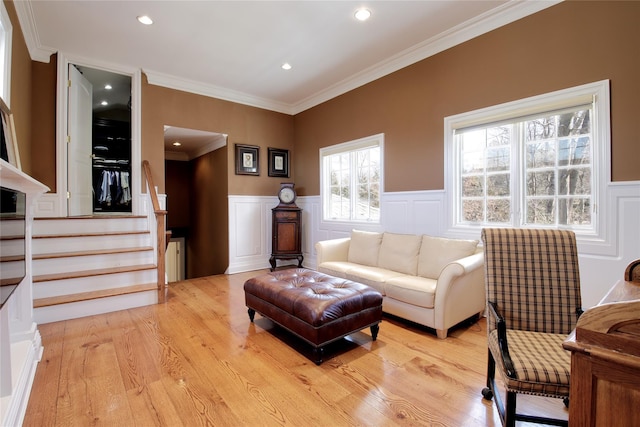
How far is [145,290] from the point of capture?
3.35 meters

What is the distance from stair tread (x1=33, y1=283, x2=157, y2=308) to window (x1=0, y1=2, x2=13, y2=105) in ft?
6.06

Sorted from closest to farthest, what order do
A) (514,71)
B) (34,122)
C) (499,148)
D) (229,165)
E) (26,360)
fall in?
1. (26,360)
2. (514,71)
3. (499,148)
4. (34,122)
5. (229,165)

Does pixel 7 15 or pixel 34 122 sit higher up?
pixel 7 15

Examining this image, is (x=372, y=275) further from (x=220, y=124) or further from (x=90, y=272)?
(x=220, y=124)

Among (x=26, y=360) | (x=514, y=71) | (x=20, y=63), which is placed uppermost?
(x=20, y=63)

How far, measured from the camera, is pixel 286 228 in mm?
4980

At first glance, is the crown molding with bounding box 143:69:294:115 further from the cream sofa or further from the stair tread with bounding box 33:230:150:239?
the cream sofa

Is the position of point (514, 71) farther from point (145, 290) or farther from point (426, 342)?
point (145, 290)

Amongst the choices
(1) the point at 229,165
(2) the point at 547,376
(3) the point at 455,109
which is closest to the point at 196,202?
(1) the point at 229,165

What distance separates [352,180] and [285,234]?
1.44 meters

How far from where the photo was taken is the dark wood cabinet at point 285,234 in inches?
195

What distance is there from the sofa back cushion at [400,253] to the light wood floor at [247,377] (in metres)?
0.61

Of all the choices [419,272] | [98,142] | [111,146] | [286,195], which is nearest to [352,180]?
[286,195]

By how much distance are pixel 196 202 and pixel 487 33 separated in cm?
586
